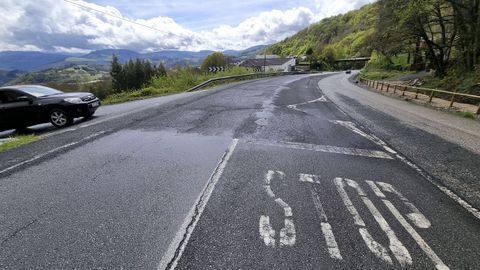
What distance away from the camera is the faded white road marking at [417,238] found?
2.85m

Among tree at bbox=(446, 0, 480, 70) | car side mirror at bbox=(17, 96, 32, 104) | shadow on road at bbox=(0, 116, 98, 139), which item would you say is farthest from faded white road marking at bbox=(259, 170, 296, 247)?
tree at bbox=(446, 0, 480, 70)

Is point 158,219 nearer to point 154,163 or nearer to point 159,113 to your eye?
point 154,163

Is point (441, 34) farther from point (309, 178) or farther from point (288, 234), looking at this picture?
point (288, 234)

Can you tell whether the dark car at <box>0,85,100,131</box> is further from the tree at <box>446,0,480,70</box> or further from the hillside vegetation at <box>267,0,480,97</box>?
the tree at <box>446,0,480,70</box>

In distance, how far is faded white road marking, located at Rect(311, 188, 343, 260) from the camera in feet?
9.79

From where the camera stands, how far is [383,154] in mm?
6500

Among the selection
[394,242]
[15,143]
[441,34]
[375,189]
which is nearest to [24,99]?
[15,143]

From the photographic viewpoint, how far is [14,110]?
9.80 metres

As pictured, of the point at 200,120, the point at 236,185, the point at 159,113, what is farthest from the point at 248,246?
the point at 159,113

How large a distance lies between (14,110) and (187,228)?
973cm

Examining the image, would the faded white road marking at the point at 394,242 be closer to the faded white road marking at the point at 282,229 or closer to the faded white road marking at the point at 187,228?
the faded white road marking at the point at 282,229

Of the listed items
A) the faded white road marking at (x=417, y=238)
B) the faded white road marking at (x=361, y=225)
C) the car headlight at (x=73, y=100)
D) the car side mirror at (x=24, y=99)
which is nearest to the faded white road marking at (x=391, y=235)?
the faded white road marking at (x=361, y=225)

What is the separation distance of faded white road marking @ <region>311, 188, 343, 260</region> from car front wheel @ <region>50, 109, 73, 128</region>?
937 centimetres

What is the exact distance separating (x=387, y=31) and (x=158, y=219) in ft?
102
